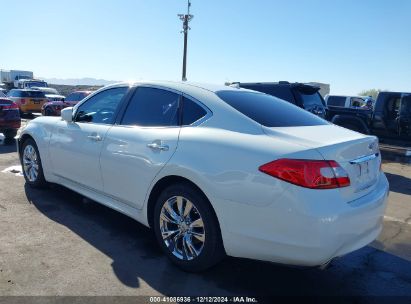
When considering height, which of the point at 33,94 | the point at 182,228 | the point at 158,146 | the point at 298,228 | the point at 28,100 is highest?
the point at 158,146

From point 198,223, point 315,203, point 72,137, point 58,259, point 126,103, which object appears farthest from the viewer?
point 72,137

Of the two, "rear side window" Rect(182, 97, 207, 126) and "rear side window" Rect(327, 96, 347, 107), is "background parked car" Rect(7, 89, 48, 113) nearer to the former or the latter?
"rear side window" Rect(327, 96, 347, 107)

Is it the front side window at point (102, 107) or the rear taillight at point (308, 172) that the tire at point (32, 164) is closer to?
the front side window at point (102, 107)

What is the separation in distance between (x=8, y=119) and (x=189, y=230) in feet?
29.4

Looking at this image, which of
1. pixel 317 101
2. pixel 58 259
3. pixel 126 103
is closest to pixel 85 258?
pixel 58 259

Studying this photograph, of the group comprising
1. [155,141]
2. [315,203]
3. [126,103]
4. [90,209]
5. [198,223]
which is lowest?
[90,209]

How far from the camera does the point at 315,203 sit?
8.83 ft

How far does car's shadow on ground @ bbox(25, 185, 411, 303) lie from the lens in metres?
3.21

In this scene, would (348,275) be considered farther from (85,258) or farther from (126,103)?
(126,103)

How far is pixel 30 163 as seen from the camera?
5.67m

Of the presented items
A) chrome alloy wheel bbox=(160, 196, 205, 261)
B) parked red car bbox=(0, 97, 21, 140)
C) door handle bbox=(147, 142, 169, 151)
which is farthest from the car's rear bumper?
parked red car bbox=(0, 97, 21, 140)

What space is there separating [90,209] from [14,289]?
1.97 metres

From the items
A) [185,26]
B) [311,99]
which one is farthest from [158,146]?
[185,26]

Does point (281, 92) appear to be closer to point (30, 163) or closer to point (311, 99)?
point (311, 99)
